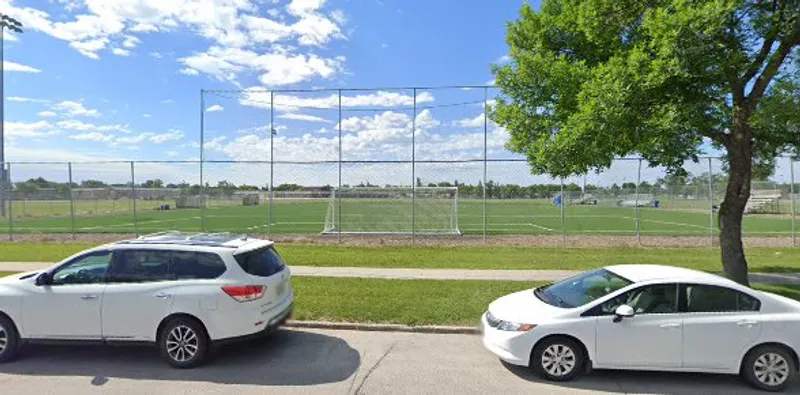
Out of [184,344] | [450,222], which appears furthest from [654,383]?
[450,222]

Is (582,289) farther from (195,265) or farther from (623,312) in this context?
(195,265)

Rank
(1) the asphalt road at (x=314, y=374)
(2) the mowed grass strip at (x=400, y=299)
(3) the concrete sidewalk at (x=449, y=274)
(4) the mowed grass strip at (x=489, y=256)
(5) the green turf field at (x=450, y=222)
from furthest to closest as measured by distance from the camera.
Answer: (5) the green turf field at (x=450, y=222) < (4) the mowed grass strip at (x=489, y=256) < (3) the concrete sidewalk at (x=449, y=274) < (2) the mowed grass strip at (x=400, y=299) < (1) the asphalt road at (x=314, y=374)

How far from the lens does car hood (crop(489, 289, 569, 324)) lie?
5570 mm

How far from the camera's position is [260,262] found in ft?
21.2

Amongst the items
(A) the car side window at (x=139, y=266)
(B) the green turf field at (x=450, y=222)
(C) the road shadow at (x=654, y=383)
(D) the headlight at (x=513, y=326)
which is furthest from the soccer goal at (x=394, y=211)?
(C) the road shadow at (x=654, y=383)

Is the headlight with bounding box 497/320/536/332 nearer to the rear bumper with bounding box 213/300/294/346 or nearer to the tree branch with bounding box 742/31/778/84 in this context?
the rear bumper with bounding box 213/300/294/346

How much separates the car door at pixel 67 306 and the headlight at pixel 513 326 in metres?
4.61

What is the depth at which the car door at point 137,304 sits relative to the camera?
232 inches

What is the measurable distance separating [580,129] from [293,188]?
13.6m

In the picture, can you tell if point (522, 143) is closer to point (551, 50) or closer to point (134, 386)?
point (551, 50)

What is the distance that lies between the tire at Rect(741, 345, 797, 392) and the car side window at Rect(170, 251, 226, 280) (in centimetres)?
584

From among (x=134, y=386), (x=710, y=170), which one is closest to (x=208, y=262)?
(x=134, y=386)

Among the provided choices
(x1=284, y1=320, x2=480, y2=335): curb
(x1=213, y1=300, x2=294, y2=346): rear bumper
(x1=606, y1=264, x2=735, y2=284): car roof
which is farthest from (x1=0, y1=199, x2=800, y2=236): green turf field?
(x1=606, y1=264, x2=735, y2=284): car roof

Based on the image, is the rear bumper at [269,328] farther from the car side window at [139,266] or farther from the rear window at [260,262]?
the car side window at [139,266]
